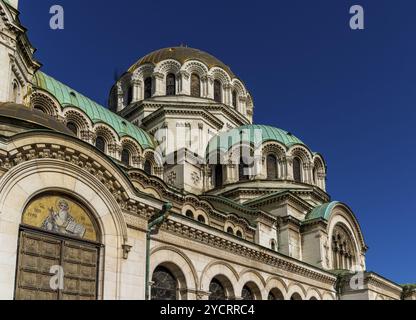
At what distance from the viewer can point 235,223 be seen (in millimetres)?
36031

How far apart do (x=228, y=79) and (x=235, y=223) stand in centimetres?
1954

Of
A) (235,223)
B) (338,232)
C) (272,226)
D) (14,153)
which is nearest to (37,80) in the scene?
(235,223)

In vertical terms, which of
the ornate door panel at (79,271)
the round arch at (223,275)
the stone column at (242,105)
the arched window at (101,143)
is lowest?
the ornate door panel at (79,271)

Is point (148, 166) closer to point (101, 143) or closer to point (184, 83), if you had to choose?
point (101, 143)

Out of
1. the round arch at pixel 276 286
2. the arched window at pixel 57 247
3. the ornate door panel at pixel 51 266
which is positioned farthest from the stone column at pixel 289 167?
the ornate door panel at pixel 51 266

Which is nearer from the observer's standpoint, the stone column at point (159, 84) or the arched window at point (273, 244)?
the arched window at point (273, 244)

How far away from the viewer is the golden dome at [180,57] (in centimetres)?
5038

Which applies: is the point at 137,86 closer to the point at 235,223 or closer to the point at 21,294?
the point at 235,223

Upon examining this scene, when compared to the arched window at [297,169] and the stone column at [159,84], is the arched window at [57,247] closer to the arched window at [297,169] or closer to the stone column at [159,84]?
the arched window at [297,169]

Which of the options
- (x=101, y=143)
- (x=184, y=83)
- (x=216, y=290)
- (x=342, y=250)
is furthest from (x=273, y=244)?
(x=184, y=83)

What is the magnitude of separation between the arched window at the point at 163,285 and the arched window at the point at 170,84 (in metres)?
29.7

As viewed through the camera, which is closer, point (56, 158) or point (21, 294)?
point (21, 294)

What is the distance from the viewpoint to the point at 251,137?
143ft

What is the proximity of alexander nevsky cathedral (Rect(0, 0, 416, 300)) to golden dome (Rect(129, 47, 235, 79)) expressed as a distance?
190mm
